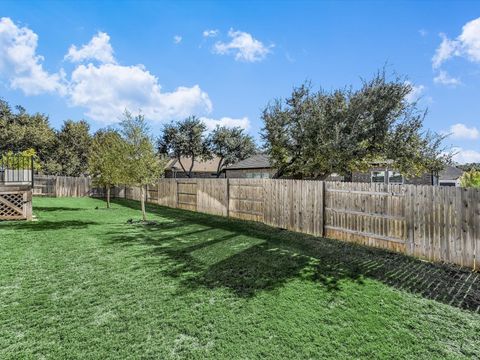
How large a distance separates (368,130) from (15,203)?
629 inches

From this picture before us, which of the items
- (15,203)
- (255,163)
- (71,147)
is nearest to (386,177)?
(255,163)

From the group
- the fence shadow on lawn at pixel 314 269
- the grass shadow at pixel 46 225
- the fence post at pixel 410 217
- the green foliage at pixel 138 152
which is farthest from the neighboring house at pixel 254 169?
the fence post at pixel 410 217

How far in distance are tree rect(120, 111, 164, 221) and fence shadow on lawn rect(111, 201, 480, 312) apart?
3.97 metres

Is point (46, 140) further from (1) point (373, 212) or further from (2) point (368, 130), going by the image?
(1) point (373, 212)

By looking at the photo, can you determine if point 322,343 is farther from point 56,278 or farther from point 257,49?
point 257,49

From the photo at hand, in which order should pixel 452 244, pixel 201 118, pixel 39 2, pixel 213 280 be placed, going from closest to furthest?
1. pixel 213 280
2. pixel 452 244
3. pixel 39 2
4. pixel 201 118

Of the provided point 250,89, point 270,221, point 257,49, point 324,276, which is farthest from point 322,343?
point 250,89

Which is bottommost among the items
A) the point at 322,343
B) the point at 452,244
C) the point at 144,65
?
the point at 322,343

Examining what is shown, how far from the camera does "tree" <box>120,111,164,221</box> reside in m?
12.3

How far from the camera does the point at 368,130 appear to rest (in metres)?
14.2

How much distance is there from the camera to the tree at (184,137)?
3541 cm

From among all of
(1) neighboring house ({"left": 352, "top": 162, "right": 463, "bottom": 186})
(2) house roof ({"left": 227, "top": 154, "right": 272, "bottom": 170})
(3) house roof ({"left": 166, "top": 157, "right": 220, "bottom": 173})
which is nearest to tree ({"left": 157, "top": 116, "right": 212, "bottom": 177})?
(3) house roof ({"left": 166, "top": 157, "right": 220, "bottom": 173})

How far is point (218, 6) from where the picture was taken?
1197 cm

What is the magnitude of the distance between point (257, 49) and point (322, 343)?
14.0 m
